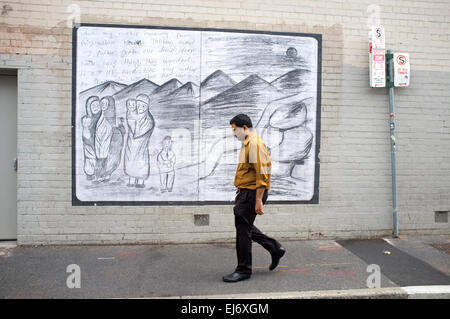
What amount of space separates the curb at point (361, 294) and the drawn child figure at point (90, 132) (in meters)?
2.63

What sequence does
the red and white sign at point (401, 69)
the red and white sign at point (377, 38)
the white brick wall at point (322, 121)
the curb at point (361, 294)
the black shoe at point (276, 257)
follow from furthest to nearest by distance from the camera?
1. the red and white sign at point (401, 69)
2. the red and white sign at point (377, 38)
3. the white brick wall at point (322, 121)
4. the black shoe at point (276, 257)
5. the curb at point (361, 294)

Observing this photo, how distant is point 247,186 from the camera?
13.7ft

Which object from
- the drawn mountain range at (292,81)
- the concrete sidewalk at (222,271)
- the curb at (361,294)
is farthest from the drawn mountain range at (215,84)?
the curb at (361,294)

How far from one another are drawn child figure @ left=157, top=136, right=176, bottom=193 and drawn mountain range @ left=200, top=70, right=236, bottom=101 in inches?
36.0

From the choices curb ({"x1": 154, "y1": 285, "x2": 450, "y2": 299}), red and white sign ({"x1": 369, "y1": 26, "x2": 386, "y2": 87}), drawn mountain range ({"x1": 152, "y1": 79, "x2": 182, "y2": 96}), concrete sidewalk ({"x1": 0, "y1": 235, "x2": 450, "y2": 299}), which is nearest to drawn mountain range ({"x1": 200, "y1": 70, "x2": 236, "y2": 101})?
drawn mountain range ({"x1": 152, "y1": 79, "x2": 182, "y2": 96})

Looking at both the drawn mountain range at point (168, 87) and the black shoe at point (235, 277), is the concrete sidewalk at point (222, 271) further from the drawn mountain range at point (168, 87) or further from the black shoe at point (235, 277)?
the drawn mountain range at point (168, 87)

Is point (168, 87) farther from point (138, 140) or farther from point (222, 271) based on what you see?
point (222, 271)

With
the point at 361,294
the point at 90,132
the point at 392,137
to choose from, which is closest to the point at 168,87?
the point at 90,132

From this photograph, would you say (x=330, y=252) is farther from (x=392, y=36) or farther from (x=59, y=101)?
(x=59, y=101)

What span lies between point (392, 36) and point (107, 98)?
4.79 meters

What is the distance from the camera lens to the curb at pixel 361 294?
3875mm

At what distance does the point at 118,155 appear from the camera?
556 cm

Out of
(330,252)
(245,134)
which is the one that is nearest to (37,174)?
(245,134)

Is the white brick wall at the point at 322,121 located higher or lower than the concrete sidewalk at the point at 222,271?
higher
